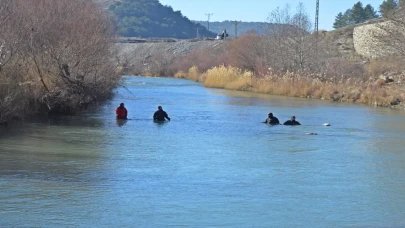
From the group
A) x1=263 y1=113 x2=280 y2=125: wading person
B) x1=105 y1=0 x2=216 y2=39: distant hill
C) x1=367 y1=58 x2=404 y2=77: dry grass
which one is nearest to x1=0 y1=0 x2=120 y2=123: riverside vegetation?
x1=263 y1=113 x2=280 y2=125: wading person

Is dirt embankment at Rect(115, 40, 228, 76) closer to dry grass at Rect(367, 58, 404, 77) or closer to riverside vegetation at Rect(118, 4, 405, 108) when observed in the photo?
riverside vegetation at Rect(118, 4, 405, 108)

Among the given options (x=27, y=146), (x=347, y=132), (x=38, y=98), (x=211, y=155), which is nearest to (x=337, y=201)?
(x=211, y=155)

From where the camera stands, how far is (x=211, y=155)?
19.5 m

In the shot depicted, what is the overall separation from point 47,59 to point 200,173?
45.1ft

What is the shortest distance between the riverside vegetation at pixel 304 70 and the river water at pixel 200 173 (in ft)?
37.0

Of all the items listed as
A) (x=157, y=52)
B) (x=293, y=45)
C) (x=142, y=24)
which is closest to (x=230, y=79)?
(x=293, y=45)

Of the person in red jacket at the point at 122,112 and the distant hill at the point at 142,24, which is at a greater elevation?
the distant hill at the point at 142,24

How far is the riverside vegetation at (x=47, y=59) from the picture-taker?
25.2 meters

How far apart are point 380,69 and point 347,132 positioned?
84.5 feet

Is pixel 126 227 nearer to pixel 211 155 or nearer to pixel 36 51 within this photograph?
pixel 211 155

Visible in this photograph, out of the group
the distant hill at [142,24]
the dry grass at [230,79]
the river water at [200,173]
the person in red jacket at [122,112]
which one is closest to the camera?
the river water at [200,173]

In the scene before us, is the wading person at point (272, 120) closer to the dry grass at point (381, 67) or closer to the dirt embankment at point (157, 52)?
the dry grass at point (381, 67)

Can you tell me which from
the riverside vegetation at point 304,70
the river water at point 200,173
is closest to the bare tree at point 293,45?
the riverside vegetation at point 304,70

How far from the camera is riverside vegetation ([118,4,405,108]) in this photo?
132 ft
